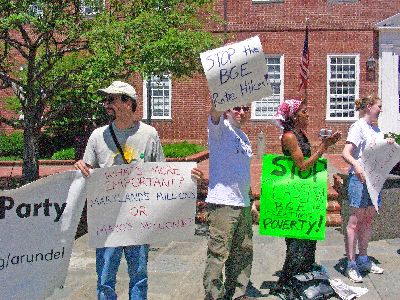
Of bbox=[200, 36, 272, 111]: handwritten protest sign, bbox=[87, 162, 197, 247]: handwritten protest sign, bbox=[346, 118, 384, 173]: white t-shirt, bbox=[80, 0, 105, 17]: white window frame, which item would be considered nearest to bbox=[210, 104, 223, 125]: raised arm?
bbox=[200, 36, 272, 111]: handwritten protest sign

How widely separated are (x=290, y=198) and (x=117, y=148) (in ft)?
6.05

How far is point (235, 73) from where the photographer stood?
4539 millimetres

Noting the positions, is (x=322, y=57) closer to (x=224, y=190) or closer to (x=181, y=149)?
(x=181, y=149)

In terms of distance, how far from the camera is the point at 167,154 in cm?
1781

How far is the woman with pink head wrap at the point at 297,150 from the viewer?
17.2 ft

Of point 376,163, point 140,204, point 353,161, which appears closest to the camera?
point 140,204

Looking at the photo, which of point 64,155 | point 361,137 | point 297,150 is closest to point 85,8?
point 361,137

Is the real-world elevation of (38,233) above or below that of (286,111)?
below

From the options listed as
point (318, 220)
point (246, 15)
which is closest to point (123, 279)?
point (318, 220)

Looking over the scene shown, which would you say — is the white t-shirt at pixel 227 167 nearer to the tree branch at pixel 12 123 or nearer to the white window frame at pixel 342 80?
the tree branch at pixel 12 123

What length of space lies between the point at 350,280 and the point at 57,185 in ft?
10.8

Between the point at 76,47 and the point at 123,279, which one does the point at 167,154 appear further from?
the point at 123,279

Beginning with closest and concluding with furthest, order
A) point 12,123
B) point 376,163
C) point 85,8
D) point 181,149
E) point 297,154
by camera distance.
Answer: point 297,154, point 376,163, point 85,8, point 12,123, point 181,149

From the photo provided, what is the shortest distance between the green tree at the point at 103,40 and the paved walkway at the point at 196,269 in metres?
2.46
